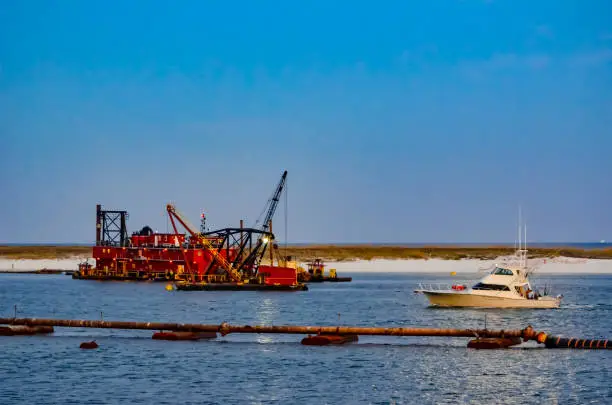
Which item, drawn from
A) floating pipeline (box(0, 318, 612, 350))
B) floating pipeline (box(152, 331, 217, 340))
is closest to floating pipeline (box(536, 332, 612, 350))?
floating pipeline (box(0, 318, 612, 350))

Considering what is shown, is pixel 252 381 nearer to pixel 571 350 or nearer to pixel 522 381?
pixel 522 381

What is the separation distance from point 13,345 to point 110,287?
8794 cm

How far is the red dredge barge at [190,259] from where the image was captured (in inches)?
5448

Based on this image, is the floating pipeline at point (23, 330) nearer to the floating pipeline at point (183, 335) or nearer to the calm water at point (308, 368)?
the calm water at point (308, 368)

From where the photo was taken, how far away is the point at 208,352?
59.5 meters

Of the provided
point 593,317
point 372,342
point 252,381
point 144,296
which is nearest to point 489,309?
point 593,317

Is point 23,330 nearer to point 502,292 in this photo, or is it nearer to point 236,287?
point 502,292

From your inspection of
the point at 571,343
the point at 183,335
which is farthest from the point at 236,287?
the point at 571,343

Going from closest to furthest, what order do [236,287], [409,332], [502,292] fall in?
1. [409,332]
2. [502,292]
3. [236,287]

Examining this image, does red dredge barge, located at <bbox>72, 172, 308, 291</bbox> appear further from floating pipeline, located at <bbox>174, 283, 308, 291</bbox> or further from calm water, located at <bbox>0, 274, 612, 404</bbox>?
calm water, located at <bbox>0, 274, 612, 404</bbox>

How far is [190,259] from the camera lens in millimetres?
158000

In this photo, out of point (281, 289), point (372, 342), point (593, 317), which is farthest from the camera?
point (281, 289)

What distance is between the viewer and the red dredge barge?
13838 cm

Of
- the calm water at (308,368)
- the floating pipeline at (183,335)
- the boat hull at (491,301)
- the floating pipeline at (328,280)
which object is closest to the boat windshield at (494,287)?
the boat hull at (491,301)
